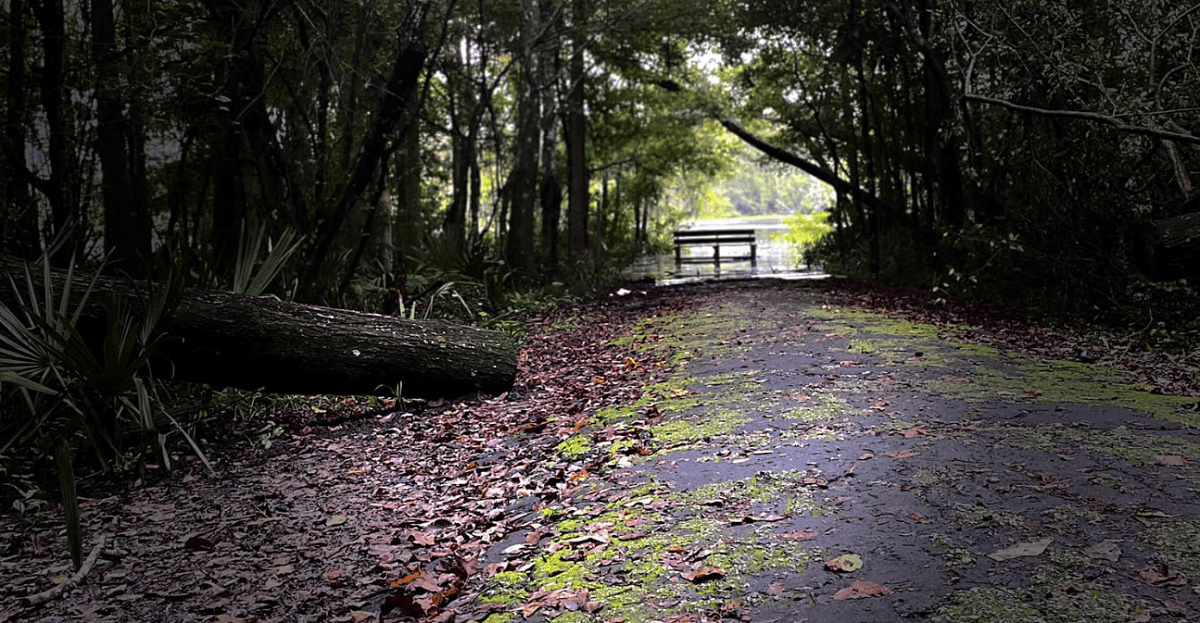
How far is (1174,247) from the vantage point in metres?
4.28

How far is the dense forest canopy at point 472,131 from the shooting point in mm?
6508

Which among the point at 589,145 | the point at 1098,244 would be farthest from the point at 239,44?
the point at 589,145

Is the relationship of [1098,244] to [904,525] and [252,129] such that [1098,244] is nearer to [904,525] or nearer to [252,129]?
[904,525]

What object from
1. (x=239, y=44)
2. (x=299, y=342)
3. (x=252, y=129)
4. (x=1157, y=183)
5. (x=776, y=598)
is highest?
(x=239, y=44)

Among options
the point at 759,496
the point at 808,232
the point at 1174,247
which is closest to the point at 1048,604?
the point at 759,496

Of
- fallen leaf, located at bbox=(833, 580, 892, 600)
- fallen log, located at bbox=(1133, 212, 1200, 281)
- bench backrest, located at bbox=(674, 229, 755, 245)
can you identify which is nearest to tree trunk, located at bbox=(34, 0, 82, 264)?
fallen leaf, located at bbox=(833, 580, 892, 600)

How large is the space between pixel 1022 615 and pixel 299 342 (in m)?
4.13

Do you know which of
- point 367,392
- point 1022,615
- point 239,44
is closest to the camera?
point 1022,615

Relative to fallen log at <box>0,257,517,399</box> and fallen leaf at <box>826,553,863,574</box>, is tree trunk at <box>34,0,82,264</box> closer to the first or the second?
fallen log at <box>0,257,517,399</box>

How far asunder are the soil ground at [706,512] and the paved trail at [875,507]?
1 centimetres

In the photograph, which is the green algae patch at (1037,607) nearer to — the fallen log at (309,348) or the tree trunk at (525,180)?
the fallen log at (309,348)

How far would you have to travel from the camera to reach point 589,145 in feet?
76.4

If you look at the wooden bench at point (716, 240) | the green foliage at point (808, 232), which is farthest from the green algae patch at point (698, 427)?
the wooden bench at point (716, 240)

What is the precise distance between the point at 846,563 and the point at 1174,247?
260cm
